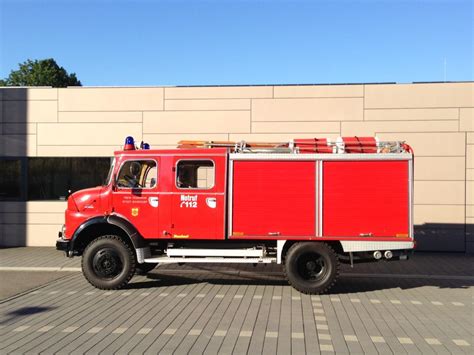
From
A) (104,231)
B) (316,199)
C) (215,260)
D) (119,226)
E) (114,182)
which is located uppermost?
(114,182)

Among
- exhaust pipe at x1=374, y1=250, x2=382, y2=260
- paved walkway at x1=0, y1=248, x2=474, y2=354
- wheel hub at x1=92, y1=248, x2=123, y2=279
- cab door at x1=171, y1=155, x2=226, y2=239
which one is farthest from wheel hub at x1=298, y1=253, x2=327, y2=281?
wheel hub at x1=92, y1=248, x2=123, y2=279

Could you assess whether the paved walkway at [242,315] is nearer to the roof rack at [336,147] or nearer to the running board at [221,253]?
the running board at [221,253]

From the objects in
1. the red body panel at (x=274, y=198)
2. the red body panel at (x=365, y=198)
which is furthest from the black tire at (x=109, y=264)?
the red body panel at (x=365, y=198)

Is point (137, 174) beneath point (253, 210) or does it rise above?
above

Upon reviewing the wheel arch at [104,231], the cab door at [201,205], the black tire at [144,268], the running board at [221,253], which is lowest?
the black tire at [144,268]

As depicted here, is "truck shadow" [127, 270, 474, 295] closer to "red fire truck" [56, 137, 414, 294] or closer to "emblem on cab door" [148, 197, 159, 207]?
"red fire truck" [56, 137, 414, 294]

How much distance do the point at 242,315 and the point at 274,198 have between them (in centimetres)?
229

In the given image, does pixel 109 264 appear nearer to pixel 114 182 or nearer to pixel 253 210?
pixel 114 182

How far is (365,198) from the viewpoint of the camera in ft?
26.6

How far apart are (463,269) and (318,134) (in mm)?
5041

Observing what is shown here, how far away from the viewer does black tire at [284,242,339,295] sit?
316 inches

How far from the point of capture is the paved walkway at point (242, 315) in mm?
5461

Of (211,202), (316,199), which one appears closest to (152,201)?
(211,202)

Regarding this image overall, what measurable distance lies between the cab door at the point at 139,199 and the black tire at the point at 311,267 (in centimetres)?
247
